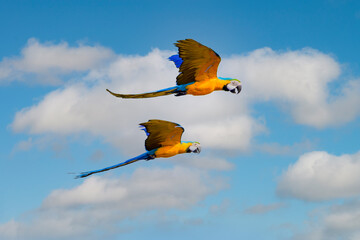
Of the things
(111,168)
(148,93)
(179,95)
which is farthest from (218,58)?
(111,168)

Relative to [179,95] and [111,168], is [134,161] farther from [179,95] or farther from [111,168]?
[179,95]

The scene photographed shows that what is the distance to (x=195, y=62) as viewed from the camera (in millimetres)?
14469

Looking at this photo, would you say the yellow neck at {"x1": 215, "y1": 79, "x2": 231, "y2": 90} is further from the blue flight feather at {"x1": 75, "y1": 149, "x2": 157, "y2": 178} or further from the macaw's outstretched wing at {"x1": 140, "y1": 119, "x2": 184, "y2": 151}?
the blue flight feather at {"x1": 75, "y1": 149, "x2": 157, "y2": 178}

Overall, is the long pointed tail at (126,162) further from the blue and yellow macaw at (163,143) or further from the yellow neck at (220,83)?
the yellow neck at (220,83)

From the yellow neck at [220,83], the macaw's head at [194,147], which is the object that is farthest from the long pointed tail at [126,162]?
the yellow neck at [220,83]

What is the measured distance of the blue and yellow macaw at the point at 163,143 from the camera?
14.3 m

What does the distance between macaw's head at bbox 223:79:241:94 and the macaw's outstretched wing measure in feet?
6.99

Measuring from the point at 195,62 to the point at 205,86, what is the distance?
89cm

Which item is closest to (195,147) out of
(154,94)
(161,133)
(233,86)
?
(161,133)

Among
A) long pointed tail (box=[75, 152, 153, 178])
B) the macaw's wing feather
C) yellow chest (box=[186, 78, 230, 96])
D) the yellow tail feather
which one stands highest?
the macaw's wing feather

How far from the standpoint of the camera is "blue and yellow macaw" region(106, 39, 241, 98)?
1399cm

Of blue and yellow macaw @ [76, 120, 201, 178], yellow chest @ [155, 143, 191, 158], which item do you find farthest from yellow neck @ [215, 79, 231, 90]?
yellow chest @ [155, 143, 191, 158]

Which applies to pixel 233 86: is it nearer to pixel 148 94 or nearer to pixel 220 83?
pixel 220 83

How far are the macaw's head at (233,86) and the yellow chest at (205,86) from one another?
18cm
